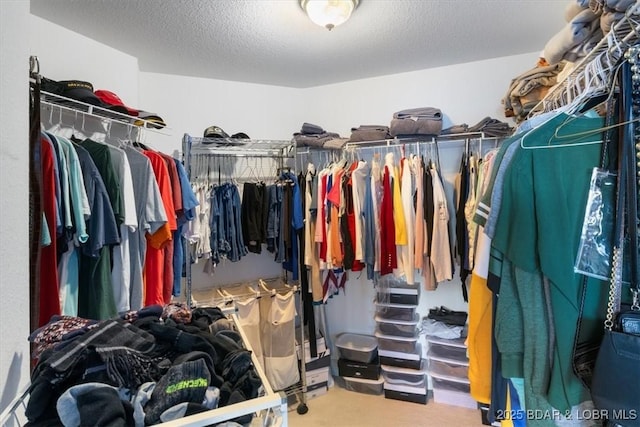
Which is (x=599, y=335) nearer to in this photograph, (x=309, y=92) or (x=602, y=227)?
(x=602, y=227)

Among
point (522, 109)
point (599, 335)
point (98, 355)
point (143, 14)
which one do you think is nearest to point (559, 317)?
point (599, 335)

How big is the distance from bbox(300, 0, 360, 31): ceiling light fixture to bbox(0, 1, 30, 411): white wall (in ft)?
3.89

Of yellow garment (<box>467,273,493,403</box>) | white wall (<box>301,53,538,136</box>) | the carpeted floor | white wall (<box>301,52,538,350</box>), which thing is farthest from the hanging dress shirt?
yellow garment (<box>467,273,493,403</box>)

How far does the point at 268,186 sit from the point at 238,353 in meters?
1.91

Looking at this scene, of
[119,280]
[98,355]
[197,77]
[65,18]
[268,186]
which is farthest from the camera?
[197,77]

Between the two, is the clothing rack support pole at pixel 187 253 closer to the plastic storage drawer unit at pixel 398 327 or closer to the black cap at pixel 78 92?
the black cap at pixel 78 92

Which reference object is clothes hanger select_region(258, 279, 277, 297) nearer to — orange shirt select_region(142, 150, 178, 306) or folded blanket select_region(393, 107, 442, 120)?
orange shirt select_region(142, 150, 178, 306)

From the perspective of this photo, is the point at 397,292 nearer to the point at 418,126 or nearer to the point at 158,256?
the point at 418,126

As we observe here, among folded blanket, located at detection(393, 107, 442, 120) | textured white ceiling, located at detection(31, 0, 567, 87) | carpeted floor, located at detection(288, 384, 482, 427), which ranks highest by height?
textured white ceiling, located at detection(31, 0, 567, 87)

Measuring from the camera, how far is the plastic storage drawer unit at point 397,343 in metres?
2.54

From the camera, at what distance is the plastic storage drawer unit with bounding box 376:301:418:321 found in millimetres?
2572

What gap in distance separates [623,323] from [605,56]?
2.48 ft

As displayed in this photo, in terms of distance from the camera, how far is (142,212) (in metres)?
1.73

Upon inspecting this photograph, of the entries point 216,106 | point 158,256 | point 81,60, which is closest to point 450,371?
point 158,256
